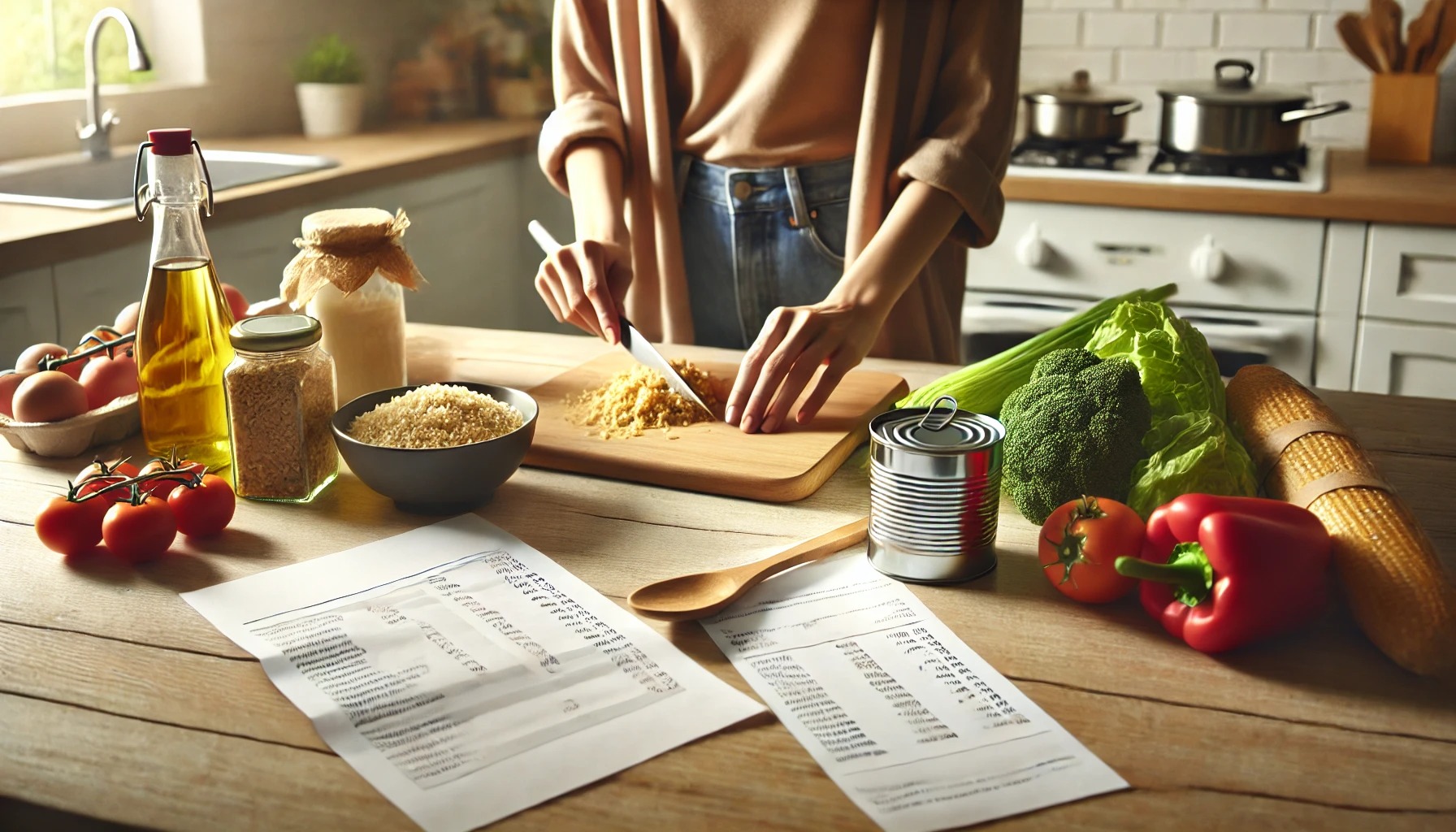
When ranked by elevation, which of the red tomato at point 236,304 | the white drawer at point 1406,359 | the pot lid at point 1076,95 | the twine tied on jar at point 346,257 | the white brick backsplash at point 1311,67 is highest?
the white brick backsplash at point 1311,67

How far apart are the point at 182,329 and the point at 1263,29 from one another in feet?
9.61

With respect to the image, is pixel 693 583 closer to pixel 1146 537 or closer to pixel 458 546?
pixel 458 546

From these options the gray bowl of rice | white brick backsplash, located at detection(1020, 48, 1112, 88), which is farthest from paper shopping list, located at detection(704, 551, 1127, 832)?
white brick backsplash, located at detection(1020, 48, 1112, 88)

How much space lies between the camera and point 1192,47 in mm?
3250

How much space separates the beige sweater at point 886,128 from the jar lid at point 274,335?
74cm

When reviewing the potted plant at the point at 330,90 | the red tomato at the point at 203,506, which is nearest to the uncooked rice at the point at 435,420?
the red tomato at the point at 203,506

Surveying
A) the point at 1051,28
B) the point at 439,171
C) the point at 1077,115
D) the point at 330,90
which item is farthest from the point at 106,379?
the point at 1051,28

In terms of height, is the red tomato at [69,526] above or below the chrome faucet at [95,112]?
below

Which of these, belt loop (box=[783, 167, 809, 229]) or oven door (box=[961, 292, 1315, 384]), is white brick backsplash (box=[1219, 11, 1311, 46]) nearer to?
Result: oven door (box=[961, 292, 1315, 384])

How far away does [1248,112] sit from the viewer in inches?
107

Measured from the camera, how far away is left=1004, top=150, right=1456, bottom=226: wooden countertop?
8.32 ft

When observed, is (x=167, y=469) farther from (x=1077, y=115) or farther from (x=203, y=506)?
(x=1077, y=115)

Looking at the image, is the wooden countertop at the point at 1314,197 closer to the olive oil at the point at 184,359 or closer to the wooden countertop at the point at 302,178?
the wooden countertop at the point at 302,178

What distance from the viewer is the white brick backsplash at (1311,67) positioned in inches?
124
